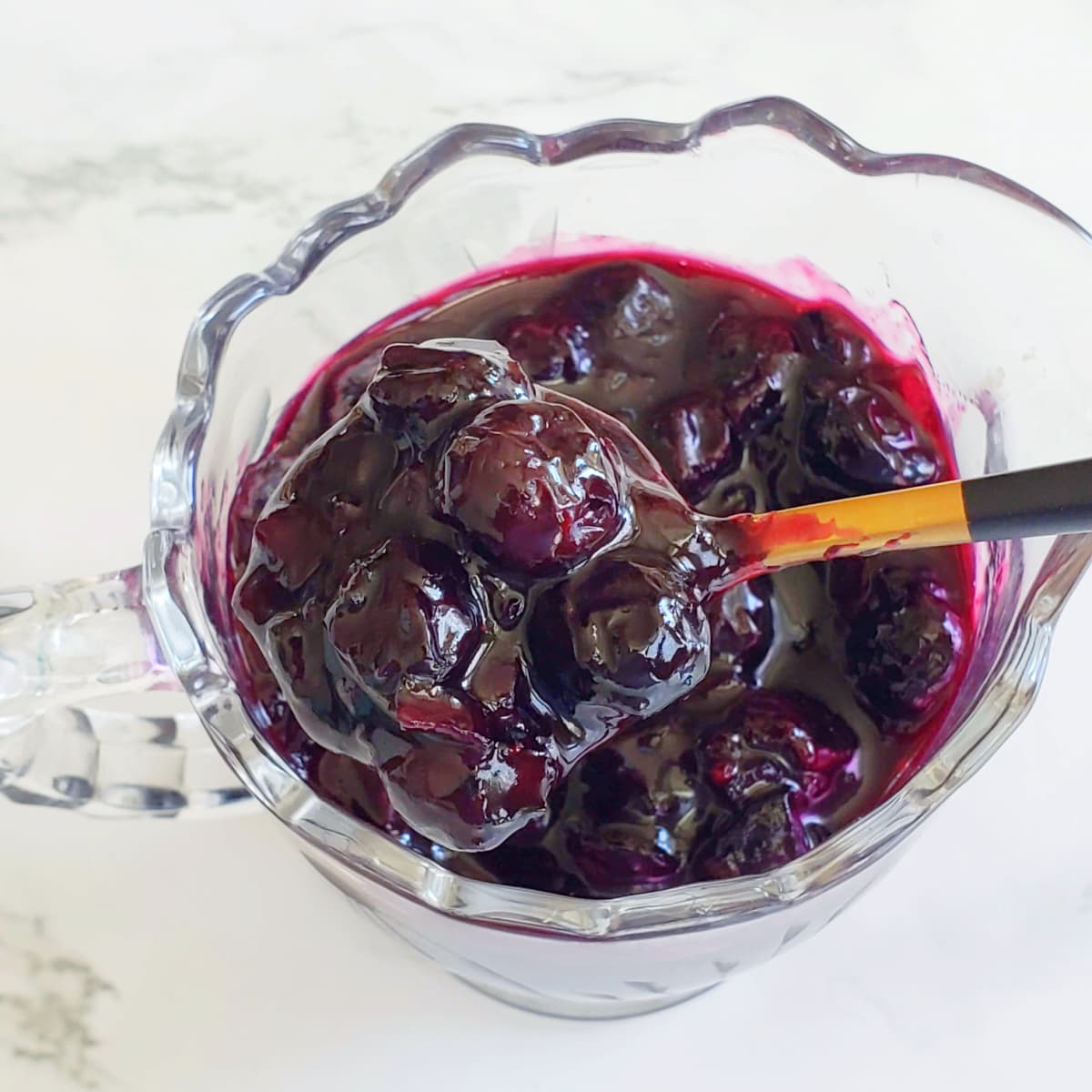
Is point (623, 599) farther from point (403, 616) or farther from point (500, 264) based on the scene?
point (500, 264)

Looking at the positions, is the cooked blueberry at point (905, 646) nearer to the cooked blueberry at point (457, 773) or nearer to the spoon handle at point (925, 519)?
the spoon handle at point (925, 519)

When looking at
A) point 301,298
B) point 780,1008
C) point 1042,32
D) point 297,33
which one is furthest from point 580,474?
point 1042,32

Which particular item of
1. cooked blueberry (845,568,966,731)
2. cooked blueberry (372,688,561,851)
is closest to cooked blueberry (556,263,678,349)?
cooked blueberry (845,568,966,731)

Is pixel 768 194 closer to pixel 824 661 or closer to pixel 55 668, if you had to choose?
pixel 824 661

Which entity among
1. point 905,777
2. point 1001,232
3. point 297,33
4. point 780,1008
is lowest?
point 780,1008

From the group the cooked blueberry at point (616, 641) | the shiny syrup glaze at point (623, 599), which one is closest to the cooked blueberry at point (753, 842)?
the shiny syrup glaze at point (623, 599)

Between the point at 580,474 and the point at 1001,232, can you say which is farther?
the point at 1001,232
